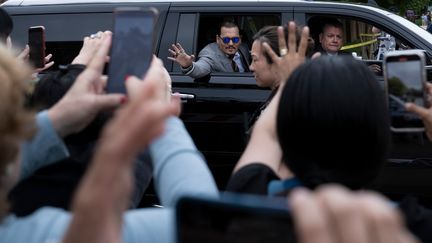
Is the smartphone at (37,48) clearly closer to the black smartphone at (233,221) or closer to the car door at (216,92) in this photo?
the car door at (216,92)

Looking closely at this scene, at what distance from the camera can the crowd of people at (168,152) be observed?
88cm

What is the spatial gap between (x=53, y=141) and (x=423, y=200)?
12.1 ft

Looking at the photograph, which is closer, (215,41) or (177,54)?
(177,54)

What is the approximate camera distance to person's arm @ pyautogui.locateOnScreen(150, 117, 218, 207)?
1312 mm

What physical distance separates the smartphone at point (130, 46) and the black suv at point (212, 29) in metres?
3.25

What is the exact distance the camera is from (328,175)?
1412 mm

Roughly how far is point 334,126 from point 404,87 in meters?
0.54

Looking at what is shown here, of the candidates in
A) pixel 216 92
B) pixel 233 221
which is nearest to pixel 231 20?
pixel 216 92

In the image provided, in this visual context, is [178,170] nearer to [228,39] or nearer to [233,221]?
[233,221]

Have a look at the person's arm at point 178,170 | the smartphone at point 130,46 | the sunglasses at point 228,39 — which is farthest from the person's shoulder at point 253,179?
the sunglasses at point 228,39

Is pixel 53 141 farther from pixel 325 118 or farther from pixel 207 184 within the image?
pixel 325 118

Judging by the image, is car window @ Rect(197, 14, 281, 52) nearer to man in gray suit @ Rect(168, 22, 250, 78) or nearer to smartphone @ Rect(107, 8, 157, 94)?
man in gray suit @ Rect(168, 22, 250, 78)

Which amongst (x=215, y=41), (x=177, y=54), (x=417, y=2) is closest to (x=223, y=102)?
(x=177, y=54)

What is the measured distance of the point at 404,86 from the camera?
1.85m
